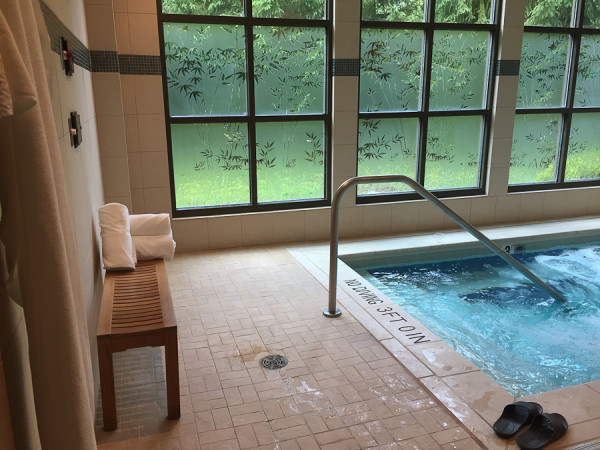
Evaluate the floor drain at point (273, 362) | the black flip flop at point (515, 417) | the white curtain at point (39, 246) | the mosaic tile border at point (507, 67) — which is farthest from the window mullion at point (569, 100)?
the white curtain at point (39, 246)

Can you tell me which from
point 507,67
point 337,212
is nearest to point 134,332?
point 337,212

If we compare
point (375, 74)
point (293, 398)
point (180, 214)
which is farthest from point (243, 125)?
point (293, 398)

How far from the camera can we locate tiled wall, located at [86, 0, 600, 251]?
14.3 ft

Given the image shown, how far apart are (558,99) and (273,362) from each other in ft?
16.3

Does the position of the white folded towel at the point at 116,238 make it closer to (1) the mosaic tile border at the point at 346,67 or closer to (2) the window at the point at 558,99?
(1) the mosaic tile border at the point at 346,67

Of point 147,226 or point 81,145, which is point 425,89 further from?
point 81,145

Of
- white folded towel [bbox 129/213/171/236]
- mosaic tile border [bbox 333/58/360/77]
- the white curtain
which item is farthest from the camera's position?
mosaic tile border [bbox 333/58/360/77]

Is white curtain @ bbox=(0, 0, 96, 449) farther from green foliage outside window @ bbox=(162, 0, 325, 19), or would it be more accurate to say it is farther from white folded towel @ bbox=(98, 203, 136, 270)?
green foliage outside window @ bbox=(162, 0, 325, 19)

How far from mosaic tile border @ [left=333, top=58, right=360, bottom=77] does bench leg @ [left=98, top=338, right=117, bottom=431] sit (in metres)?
3.62

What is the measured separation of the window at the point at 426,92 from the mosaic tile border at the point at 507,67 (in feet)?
0.30

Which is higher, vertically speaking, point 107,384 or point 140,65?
point 140,65

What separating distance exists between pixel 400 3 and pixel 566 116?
252 cm

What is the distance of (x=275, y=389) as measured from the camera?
262 centimetres

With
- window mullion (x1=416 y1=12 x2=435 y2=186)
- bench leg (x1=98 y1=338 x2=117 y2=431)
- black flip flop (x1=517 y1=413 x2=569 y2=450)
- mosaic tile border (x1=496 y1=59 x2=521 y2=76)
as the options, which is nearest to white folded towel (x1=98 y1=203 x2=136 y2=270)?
bench leg (x1=98 y1=338 x2=117 y2=431)
